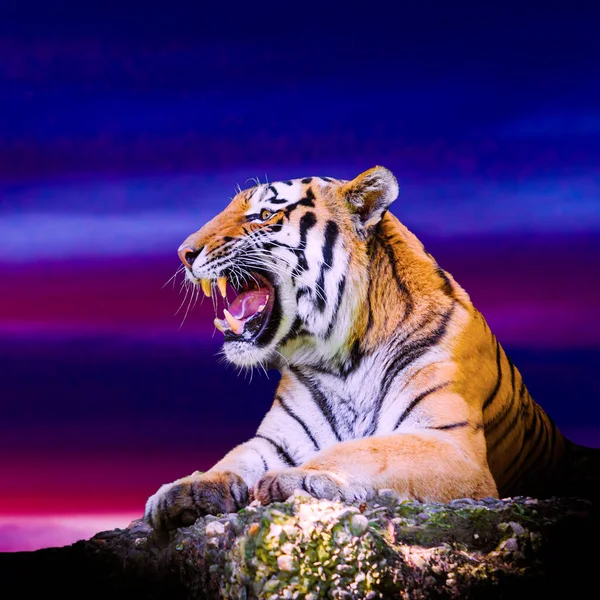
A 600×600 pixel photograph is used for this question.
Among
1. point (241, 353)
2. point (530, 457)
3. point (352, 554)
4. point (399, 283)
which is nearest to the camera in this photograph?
point (352, 554)

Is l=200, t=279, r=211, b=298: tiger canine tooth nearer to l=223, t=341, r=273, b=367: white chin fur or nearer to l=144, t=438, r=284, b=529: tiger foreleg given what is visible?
l=223, t=341, r=273, b=367: white chin fur

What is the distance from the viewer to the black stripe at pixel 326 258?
3389mm

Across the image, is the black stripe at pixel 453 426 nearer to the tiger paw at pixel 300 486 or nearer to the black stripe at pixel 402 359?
the black stripe at pixel 402 359

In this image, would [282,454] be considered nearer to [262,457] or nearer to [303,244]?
[262,457]

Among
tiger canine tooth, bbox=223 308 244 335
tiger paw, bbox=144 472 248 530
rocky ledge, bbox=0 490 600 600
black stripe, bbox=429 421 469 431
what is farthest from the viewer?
tiger canine tooth, bbox=223 308 244 335

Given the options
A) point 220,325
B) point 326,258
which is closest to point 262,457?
point 220,325

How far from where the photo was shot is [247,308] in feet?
11.0

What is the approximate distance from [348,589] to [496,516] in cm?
54

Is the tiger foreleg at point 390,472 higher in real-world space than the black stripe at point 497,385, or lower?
lower

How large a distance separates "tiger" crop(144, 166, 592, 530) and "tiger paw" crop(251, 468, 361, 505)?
37cm

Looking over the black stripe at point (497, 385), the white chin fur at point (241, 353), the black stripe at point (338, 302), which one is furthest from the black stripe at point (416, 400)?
the white chin fur at point (241, 353)

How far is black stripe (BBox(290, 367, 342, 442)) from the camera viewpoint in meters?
3.45

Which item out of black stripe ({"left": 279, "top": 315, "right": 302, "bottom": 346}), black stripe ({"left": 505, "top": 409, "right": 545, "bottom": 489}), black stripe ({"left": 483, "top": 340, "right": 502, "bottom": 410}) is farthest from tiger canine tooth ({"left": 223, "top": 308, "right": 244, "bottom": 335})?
black stripe ({"left": 505, "top": 409, "right": 545, "bottom": 489})

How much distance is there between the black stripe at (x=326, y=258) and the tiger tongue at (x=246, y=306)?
0.17 meters
